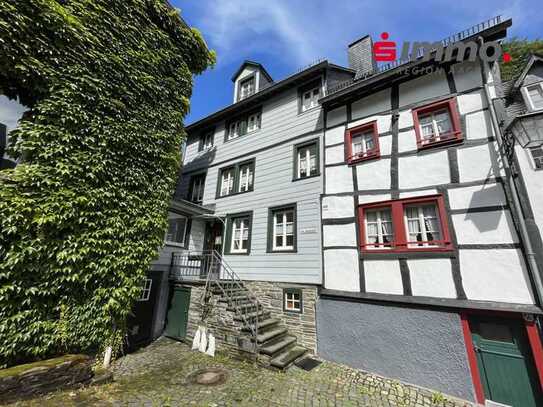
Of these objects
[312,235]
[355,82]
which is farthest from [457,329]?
[355,82]

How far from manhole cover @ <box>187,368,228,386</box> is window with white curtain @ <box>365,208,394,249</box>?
540 cm

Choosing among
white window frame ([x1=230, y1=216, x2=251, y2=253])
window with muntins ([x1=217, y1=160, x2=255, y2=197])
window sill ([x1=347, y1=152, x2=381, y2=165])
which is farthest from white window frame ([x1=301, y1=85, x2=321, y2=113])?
white window frame ([x1=230, y1=216, x2=251, y2=253])

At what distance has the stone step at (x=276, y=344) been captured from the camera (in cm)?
635

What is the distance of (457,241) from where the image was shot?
585 cm

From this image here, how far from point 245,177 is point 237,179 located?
0.41 meters

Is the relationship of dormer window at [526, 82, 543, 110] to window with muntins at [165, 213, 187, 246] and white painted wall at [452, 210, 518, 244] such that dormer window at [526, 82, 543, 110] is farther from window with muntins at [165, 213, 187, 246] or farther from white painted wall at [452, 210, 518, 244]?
window with muntins at [165, 213, 187, 246]

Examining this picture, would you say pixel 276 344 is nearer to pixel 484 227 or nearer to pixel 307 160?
pixel 484 227

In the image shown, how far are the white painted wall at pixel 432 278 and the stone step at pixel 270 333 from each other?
4178 mm

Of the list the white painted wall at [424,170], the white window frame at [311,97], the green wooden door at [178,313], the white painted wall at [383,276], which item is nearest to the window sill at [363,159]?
the white painted wall at [424,170]

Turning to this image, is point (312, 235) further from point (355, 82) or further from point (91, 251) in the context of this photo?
point (91, 251)

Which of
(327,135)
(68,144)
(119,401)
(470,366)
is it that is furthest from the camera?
(327,135)

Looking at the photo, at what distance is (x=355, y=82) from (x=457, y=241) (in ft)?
21.2

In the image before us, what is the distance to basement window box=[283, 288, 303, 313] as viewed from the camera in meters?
7.87

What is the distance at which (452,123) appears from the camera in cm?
667
